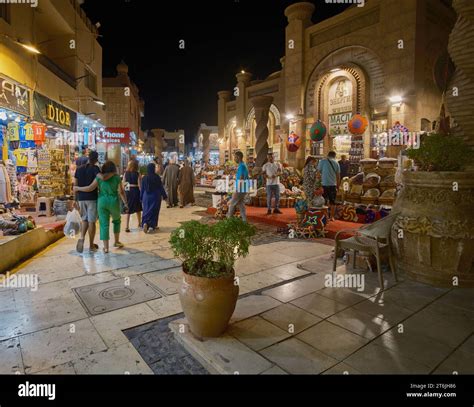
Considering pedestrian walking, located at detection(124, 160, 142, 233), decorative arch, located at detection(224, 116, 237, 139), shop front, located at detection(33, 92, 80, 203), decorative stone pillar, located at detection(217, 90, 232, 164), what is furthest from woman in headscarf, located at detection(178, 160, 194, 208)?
decorative stone pillar, located at detection(217, 90, 232, 164)

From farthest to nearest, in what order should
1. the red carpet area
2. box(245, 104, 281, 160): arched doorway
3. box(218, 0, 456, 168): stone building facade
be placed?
1. box(245, 104, 281, 160): arched doorway
2. box(218, 0, 456, 168): stone building facade
3. the red carpet area

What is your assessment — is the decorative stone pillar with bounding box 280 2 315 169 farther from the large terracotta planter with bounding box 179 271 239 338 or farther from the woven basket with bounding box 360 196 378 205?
the large terracotta planter with bounding box 179 271 239 338

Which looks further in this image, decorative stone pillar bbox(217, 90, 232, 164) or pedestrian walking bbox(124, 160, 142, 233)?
decorative stone pillar bbox(217, 90, 232, 164)

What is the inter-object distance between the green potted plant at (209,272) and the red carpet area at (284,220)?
4.62m

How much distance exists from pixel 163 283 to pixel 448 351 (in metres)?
3.34

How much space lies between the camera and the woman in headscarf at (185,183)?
499 inches

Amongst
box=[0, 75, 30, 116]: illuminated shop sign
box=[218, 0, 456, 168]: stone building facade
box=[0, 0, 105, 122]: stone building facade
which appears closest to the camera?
box=[0, 75, 30, 116]: illuminated shop sign

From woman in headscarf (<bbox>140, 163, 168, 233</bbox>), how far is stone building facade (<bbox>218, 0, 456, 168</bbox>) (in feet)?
19.7

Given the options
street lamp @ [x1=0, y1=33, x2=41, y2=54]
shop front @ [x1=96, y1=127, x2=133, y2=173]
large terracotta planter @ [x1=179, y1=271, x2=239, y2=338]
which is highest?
street lamp @ [x1=0, y1=33, x2=41, y2=54]

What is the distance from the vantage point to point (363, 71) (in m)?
16.8

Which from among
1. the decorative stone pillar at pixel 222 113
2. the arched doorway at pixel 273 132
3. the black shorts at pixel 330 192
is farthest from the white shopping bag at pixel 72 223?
the decorative stone pillar at pixel 222 113

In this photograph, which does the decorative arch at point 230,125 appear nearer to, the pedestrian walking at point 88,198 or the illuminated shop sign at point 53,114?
the illuminated shop sign at point 53,114

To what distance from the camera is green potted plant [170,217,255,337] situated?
2904mm

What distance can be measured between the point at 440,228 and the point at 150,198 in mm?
6156
